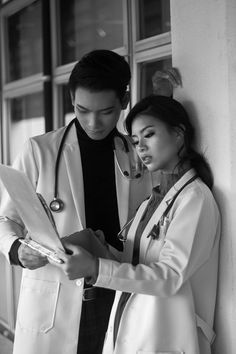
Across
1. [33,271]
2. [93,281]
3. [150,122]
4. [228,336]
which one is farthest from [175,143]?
[33,271]

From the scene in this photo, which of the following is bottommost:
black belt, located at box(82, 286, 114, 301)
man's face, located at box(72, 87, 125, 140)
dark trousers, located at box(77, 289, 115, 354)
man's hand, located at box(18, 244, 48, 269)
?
dark trousers, located at box(77, 289, 115, 354)

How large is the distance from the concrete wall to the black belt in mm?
403

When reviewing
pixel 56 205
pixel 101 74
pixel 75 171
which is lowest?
pixel 56 205

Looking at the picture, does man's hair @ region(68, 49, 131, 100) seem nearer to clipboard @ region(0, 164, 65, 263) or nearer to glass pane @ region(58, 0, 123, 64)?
clipboard @ region(0, 164, 65, 263)

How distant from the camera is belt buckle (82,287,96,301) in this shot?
1624 mm

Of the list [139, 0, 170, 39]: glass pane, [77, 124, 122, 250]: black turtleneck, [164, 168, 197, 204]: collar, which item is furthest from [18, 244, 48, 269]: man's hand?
[139, 0, 170, 39]: glass pane

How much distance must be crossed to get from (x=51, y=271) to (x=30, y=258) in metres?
0.19

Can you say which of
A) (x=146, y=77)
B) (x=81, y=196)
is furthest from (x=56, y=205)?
(x=146, y=77)

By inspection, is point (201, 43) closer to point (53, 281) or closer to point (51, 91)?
point (53, 281)

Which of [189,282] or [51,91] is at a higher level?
[51,91]

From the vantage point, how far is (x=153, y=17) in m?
2.55

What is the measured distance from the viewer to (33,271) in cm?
165

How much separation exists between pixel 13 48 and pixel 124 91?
9.69 feet

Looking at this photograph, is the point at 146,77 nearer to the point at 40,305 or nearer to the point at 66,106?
the point at 66,106
